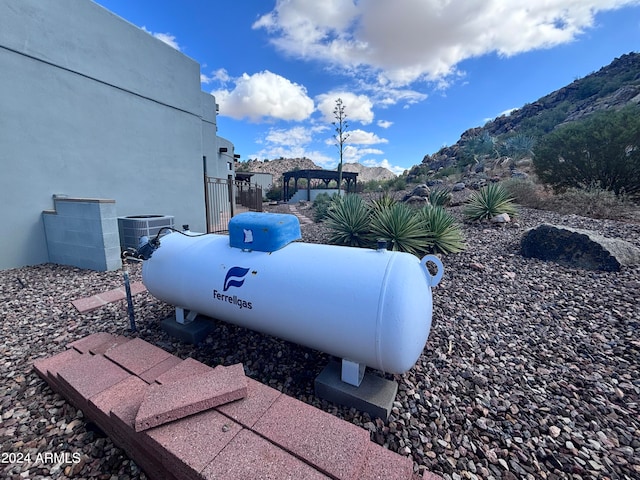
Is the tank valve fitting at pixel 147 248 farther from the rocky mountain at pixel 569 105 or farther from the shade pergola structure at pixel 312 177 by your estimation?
the rocky mountain at pixel 569 105

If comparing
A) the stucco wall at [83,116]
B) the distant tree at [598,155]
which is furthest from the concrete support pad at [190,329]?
the distant tree at [598,155]

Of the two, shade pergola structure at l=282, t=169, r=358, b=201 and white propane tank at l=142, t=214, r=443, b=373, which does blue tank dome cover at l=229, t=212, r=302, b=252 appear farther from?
shade pergola structure at l=282, t=169, r=358, b=201

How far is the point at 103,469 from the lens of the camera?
5.33ft

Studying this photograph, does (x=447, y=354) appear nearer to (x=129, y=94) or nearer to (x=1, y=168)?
(x=1, y=168)

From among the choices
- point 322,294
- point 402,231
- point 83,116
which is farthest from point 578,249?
point 83,116

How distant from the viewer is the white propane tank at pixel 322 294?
1.79 m

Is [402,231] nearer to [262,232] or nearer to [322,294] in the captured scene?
[262,232]

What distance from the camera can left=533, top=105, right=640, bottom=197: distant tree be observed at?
313 inches

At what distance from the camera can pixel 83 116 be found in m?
5.93

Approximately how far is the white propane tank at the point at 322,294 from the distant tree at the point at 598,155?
33.3 feet

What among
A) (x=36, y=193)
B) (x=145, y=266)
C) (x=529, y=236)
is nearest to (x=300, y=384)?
(x=145, y=266)

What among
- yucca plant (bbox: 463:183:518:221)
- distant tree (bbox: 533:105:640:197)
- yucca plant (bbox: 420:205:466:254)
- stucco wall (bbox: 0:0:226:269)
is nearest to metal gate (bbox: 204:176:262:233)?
stucco wall (bbox: 0:0:226:269)

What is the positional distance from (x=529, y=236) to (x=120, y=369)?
624 centimetres

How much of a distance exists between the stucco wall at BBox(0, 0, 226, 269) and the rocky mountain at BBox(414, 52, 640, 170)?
28078mm
